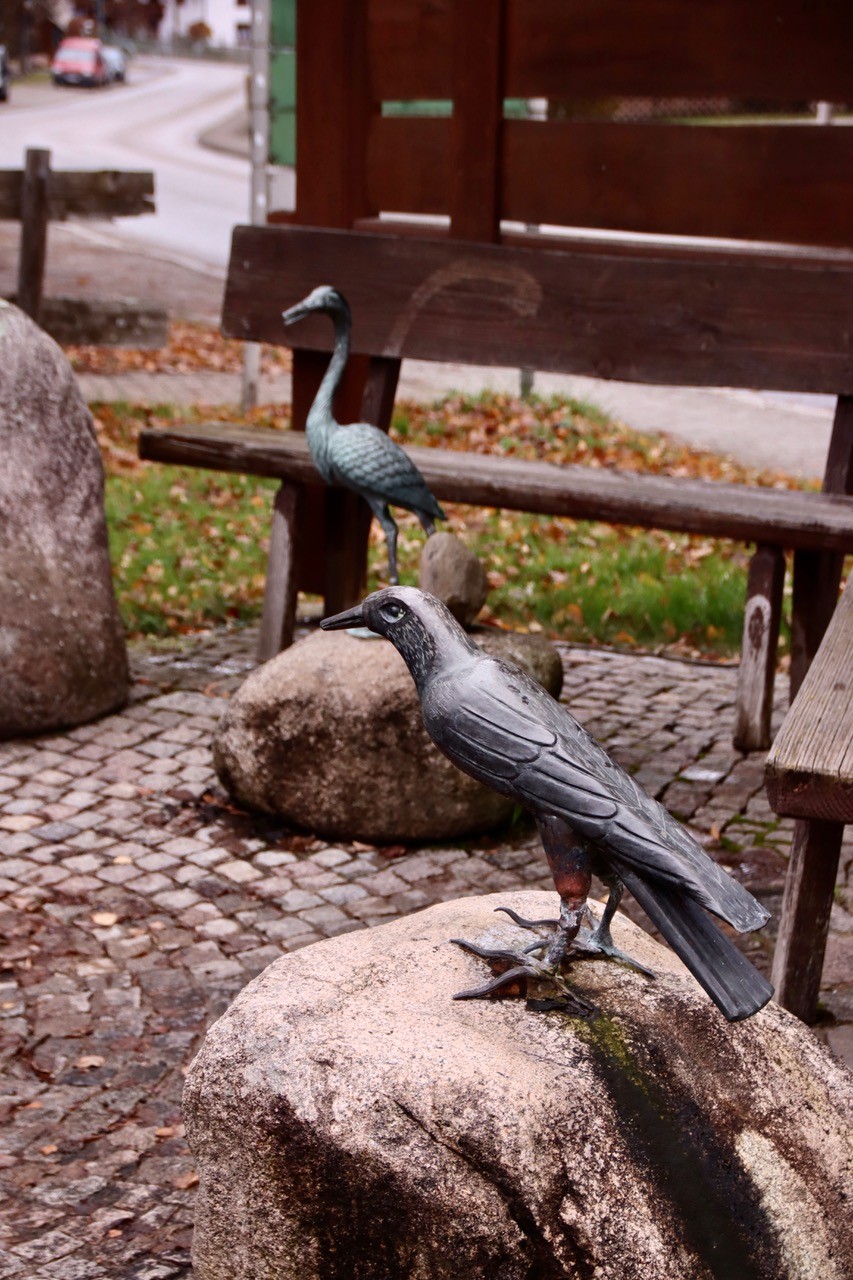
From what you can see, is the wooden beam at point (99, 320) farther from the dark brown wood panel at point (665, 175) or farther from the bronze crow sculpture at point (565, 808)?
the bronze crow sculpture at point (565, 808)

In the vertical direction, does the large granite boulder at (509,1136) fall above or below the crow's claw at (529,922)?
below

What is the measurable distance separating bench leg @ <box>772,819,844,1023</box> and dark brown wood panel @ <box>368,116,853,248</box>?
3039 mm

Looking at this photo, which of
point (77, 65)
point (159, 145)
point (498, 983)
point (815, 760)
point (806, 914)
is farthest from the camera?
point (77, 65)

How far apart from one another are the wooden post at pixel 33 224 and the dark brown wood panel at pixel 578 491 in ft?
12.2

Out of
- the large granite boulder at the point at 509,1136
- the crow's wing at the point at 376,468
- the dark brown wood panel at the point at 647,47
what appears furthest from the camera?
the dark brown wood panel at the point at 647,47

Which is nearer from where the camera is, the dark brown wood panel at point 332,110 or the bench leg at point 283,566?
the bench leg at point 283,566

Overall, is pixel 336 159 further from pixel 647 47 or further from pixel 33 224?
pixel 33 224

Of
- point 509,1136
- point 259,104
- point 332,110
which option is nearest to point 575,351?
point 332,110

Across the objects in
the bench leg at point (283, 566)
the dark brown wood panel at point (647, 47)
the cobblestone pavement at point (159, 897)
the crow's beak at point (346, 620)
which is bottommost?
the cobblestone pavement at point (159, 897)

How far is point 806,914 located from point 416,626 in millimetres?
1319

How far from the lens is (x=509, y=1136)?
7.41 ft

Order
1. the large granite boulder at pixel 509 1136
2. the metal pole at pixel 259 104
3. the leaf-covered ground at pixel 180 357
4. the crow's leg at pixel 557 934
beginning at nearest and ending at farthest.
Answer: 1. the large granite boulder at pixel 509 1136
2. the crow's leg at pixel 557 934
3. the metal pole at pixel 259 104
4. the leaf-covered ground at pixel 180 357

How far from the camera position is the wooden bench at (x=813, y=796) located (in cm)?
290

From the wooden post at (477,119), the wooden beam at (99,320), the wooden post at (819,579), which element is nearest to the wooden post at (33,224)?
the wooden beam at (99,320)
